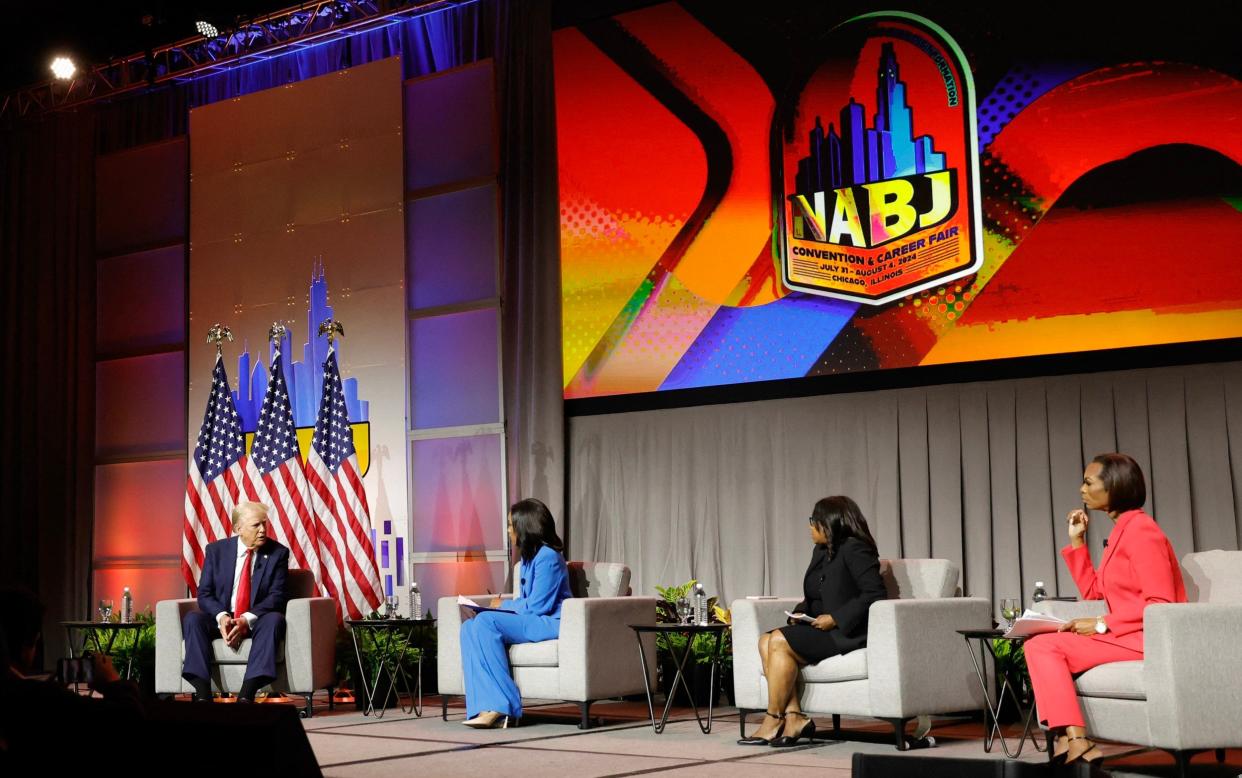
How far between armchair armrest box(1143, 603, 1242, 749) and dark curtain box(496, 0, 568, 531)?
4.73 meters

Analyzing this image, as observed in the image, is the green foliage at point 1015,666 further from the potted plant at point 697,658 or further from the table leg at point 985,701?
the potted plant at point 697,658

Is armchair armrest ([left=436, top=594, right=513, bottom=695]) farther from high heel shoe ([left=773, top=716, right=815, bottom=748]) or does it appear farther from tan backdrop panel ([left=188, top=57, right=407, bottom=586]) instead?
tan backdrop panel ([left=188, top=57, right=407, bottom=586])

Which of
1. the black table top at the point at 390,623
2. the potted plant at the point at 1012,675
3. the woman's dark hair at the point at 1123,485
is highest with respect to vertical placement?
the woman's dark hair at the point at 1123,485

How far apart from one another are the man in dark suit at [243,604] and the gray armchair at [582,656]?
37.1 inches

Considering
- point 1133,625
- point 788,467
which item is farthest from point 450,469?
point 1133,625

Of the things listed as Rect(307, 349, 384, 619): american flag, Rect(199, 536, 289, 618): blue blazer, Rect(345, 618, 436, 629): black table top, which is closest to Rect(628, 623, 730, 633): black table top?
Rect(345, 618, 436, 629): black table top

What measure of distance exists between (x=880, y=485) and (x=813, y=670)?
88.8 inches

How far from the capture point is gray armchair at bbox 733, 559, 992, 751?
5.38 m

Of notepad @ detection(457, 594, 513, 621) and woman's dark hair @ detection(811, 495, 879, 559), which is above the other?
woman's dark hair @ detection(811, 495, 879, 559)

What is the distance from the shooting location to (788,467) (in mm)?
8039

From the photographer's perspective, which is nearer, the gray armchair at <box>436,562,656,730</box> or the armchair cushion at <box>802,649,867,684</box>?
the armchair cushion at <box>802,649,867,684</box>

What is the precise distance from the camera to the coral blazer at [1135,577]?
4.63 m

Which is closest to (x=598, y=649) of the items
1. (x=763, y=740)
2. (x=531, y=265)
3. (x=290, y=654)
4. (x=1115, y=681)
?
(x=763, y=740)

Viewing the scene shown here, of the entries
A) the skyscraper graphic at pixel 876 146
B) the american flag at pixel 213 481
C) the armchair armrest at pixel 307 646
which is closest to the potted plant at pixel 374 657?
the armchair armrest at pixel 307 646
